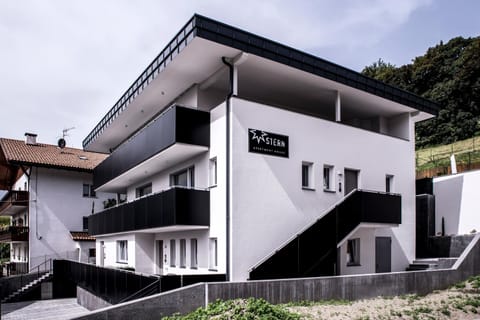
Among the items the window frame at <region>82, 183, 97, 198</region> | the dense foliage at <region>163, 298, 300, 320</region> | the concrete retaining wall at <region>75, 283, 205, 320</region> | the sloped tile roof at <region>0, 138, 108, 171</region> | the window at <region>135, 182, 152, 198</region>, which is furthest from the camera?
the window frame at <region>82, 183, 97, 198</region>

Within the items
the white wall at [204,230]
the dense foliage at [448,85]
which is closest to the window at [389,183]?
the white wall at [204,230]

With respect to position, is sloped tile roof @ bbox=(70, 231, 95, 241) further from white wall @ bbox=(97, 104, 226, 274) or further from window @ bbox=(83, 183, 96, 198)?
white wall @ bbox=(97, 104, 226, 274)

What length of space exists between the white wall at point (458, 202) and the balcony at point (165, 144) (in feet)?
45.5

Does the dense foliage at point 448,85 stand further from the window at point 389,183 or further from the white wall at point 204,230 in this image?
the white wall at point 204,230

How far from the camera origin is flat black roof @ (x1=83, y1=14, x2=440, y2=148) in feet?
48.1

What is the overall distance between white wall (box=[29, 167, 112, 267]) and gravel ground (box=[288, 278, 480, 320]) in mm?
25686

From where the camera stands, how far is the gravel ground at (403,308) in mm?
12281

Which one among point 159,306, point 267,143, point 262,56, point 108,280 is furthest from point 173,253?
point 262,56

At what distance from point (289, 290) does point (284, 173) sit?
16.0 feet

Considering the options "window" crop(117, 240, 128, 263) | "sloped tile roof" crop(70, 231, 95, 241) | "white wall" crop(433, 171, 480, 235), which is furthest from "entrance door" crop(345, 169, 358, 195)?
"sloped tile roof" crop(70, 231, 95, 241)

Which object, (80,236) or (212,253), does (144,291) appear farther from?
(80,236)

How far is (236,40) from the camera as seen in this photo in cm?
1521

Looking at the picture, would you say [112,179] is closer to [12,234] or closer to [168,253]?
[168,253]

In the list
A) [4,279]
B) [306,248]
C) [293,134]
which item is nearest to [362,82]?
[293,134]
